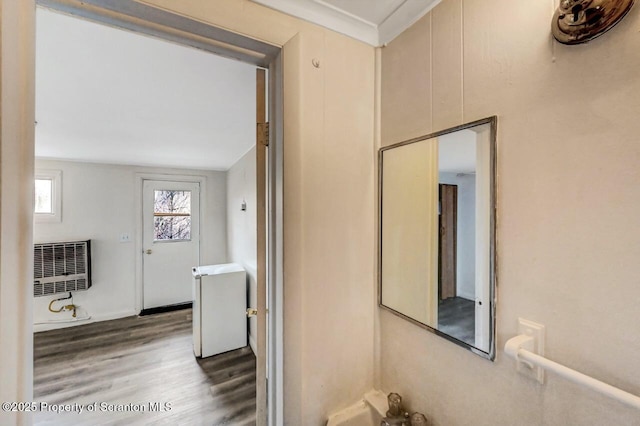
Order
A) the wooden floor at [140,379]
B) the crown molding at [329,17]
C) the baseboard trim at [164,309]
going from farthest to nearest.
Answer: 1. the baseboard trim at [164,309]
2. the wooden floor at [140,379]
3. the crown molding at [329,17]

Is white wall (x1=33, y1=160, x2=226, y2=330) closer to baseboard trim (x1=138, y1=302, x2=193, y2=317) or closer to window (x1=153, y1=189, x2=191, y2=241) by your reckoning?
baseboard trim (x1=138, y1=302, x2=193, y2=317)

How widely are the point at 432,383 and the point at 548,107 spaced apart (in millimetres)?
861

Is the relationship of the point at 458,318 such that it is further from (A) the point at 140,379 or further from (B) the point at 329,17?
(A) the point at 140,379

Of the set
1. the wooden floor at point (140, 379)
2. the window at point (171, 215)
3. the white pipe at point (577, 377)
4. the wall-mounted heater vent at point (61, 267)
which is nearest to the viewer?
the white pipe at point (577, 377)

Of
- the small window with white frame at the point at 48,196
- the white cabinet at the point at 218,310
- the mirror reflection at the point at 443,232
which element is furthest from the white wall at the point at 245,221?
the small window with white frame at the point at 48,196

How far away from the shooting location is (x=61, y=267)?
3.03m

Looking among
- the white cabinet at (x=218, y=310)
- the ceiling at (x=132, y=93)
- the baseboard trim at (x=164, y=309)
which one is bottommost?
the baseboard trim at (x=164, y=309)

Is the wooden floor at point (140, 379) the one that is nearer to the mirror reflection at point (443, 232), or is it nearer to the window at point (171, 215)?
the window at point (171, 215)

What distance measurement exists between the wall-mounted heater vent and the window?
2.68ft

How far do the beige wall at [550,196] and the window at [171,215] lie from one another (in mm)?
3891

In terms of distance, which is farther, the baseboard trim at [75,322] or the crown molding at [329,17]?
the baseboard trim at [75,322]

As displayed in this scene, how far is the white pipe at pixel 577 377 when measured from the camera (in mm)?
417

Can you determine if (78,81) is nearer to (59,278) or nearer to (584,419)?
(584,419)

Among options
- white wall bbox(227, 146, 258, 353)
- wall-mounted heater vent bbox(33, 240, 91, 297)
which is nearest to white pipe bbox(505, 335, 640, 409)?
white wall bbox(227, 146, 258, 353)
